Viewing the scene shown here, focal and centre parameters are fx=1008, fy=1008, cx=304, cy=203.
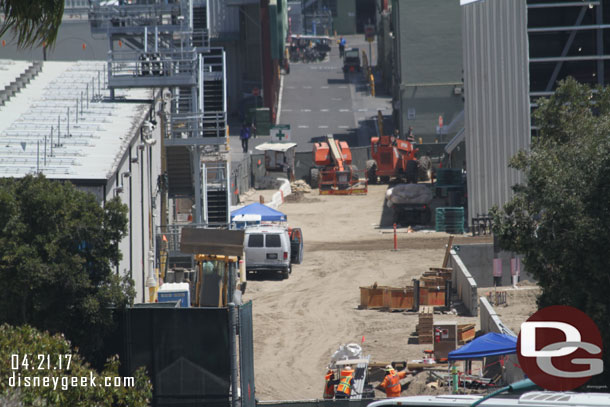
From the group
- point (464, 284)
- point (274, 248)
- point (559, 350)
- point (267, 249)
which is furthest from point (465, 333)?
point (559, 350)

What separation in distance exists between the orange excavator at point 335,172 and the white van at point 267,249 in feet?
58.2

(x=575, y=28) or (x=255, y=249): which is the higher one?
(x=575, y=28)

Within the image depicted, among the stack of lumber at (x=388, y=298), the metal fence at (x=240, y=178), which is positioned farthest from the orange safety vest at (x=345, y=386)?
the metal fence at (x=240, y=178)

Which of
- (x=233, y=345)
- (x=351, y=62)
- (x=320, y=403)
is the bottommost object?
(x=320, y=403)

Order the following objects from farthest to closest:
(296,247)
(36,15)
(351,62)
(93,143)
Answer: (351,62), (296,247), (93,143), (36,15)

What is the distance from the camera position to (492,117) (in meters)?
38.0

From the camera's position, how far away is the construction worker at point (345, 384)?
65.7ft

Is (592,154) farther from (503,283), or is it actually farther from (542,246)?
(503,283)

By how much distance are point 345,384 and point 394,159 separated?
32.7 m

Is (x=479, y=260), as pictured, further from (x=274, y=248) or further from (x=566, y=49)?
(x=566, y=49)

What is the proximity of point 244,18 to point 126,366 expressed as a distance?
57.6m

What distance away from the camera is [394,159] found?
52281mm

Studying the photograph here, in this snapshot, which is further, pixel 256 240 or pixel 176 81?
pixel 176 81

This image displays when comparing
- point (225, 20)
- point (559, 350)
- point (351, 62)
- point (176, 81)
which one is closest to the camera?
point (559, 350)
